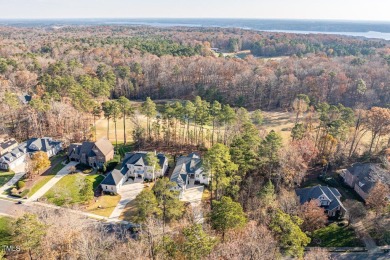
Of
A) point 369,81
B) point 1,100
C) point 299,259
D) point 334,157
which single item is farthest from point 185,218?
point 369,81

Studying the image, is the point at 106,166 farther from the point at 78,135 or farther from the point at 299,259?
the point at 299,259

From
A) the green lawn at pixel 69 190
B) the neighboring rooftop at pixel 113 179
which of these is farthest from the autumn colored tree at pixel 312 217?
the green lawn at pixel 69 190

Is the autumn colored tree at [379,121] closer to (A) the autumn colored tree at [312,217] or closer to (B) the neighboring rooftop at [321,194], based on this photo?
(B) the neighboring rooftop at [321,194]

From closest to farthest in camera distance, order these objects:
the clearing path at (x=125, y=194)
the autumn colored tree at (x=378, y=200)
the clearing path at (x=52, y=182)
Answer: the autumn colored tree at (x=378, y=200) → the clearing path at (x=125, y=194) → the clearing path at (x=52, y=182)

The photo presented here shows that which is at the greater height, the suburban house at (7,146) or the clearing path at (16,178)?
the suburban house at (7,146)

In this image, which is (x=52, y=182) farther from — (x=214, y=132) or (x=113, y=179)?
(x=214, y=132)

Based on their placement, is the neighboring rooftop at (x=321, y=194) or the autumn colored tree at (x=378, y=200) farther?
the neighboring rooftop at (x=321, y=194)
